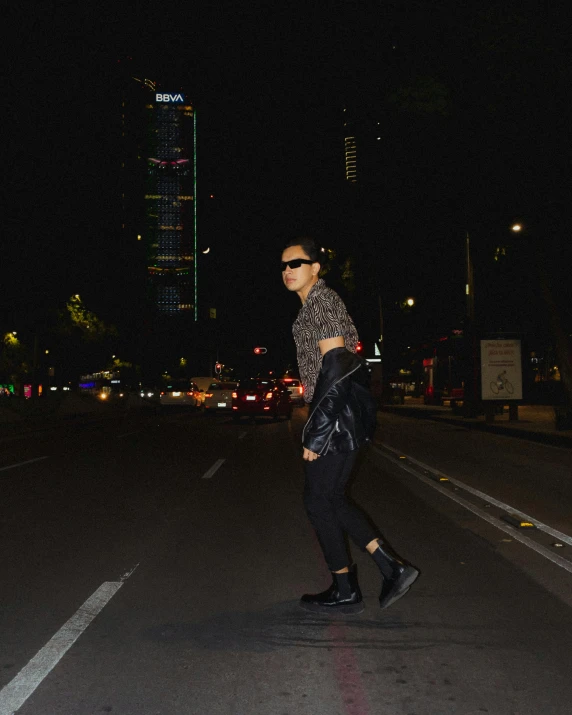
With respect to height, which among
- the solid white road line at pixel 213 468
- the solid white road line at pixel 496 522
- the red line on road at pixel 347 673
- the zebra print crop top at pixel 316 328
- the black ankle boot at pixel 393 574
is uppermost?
the zebra print crop top at pixel 316 328

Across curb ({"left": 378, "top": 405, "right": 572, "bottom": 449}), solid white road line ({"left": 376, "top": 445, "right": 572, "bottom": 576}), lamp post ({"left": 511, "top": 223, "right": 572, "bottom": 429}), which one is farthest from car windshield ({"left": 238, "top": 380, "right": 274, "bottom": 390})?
solid white road line ({"left": 376, "top": 445, "right": 572, "bottom": 576})

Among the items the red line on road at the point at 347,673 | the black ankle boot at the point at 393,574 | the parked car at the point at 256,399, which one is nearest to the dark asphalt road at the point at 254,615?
the red line on road at the point at 347,673

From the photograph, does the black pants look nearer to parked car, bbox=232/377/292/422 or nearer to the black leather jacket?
the black leather jacket

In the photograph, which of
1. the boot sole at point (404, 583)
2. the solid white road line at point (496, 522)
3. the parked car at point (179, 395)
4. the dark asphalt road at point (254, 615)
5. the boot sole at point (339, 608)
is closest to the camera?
the dark asphalt road at point (254, 615)

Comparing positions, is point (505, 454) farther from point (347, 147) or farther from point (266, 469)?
point (347, 147)

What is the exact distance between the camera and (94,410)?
39438 millimetres

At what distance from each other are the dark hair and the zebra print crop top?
200 millimetres

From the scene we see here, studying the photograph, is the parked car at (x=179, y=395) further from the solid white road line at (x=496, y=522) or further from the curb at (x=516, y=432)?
the solid white road line at (x=496, y=522)

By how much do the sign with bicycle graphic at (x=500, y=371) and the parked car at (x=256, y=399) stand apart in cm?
746

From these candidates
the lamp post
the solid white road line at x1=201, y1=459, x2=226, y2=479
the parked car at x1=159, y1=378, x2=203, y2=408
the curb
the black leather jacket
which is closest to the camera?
the black leather jacket

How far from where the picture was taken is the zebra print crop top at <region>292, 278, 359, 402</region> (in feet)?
15.5

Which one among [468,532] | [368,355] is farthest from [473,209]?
[368,355]

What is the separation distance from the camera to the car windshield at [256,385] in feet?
98.6

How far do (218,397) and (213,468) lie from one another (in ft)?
77.0
